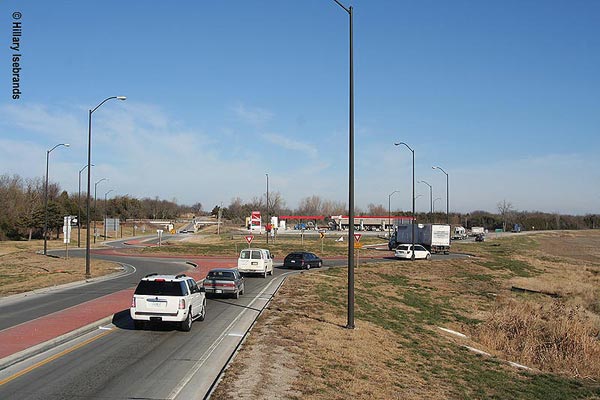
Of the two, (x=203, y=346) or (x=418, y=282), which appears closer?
(x=203, y=346)

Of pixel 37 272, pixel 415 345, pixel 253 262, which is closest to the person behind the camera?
pixel 415 345

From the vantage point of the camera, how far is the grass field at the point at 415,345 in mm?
12422

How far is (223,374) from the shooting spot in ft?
38.7

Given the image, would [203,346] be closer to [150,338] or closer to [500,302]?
[150,338]

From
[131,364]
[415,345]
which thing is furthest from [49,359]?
[415,345]

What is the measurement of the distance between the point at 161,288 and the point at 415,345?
886 centimetres

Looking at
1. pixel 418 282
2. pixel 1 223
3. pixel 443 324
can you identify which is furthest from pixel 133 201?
pixel 443 324

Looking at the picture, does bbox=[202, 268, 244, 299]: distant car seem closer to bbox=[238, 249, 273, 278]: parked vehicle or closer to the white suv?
the white suv

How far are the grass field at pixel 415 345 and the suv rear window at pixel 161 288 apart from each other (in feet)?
9.22

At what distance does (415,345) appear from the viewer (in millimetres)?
19016

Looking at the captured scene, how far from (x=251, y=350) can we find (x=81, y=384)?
457cm

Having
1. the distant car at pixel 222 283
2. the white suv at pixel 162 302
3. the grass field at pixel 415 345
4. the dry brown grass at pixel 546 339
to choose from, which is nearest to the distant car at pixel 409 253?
the grass field at pixel 415 345

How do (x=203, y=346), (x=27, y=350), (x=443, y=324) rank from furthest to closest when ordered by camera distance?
(x=443, y=324) < (x=203, y=346) < (x=27, y=350)

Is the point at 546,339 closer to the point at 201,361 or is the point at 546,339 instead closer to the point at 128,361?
the point at 201,361
